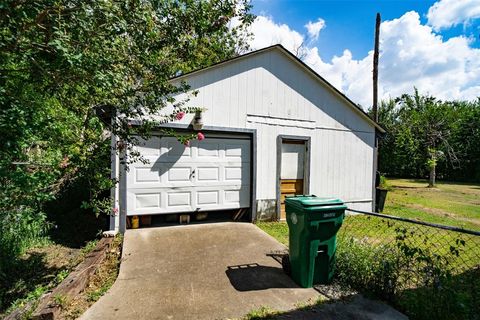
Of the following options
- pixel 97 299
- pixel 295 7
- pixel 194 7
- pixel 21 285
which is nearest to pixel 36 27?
pixel 194 7

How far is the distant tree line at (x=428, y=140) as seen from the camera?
15.0 metres

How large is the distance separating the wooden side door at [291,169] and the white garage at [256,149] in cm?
3

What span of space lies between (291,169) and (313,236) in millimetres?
3960

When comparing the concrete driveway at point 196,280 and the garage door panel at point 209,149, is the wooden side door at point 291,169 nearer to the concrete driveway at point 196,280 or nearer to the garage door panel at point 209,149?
the garage door panel at point 209,149

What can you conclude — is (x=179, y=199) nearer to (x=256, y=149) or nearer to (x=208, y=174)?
(x=208, y=174)

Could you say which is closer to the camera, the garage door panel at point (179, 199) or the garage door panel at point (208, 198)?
the garage door panel at point (179, 199)

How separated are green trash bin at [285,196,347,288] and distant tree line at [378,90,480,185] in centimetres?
1140

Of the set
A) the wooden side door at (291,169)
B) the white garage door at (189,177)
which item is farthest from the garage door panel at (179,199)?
the wooden side door at (291,169)

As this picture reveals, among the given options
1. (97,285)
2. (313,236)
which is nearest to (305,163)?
(313,236)

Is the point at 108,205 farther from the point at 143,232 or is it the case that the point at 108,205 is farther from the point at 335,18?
the point at 335,18

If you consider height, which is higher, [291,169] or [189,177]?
[291,169]

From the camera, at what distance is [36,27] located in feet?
8.04

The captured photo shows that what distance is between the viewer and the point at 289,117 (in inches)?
271

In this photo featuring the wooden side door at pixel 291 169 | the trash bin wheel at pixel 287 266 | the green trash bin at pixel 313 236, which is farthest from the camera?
the wooden side door at pixel 291 169
